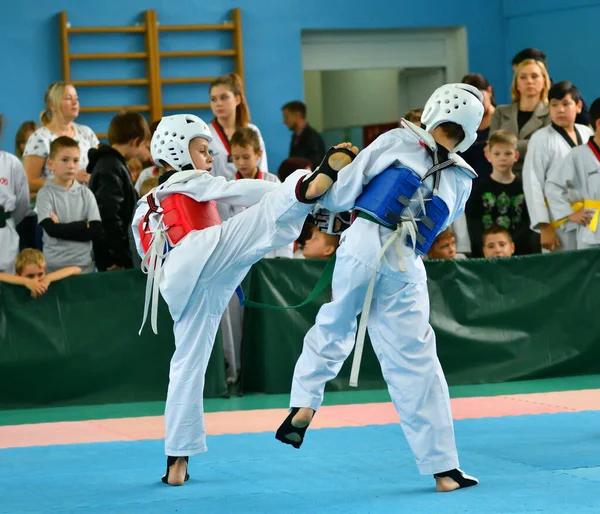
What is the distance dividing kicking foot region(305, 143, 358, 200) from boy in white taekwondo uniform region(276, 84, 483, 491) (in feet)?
0.13

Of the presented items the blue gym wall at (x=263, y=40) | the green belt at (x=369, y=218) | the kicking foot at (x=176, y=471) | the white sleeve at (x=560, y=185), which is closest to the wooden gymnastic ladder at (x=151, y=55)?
the blue gym wall at (x=263, y=40)

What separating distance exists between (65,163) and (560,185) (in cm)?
353

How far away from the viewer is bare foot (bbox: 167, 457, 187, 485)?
186 inches

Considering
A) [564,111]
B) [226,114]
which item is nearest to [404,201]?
[226,114]

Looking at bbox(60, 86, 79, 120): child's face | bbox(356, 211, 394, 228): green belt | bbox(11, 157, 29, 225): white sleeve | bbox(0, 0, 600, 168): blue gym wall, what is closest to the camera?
bbox(356, 211, 394, 228): green belt

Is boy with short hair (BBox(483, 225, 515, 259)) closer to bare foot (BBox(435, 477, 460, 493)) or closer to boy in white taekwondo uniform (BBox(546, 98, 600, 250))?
boy in white taekwondo uniform (BBox(546, 98, 600, 250))

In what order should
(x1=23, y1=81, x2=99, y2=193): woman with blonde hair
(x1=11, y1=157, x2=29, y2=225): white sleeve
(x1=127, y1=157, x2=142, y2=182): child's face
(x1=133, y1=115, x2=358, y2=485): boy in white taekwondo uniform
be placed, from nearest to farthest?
(x1=133, y1=115, x2=358, y2=485): boy in white taekwondo uniform < (x1=11, y1=157, x2=29, y2=225): white sleeve < (x1=23, y1=81, x2=99, y2=193): woman with blonde hair < (x1=127, y1=157, x2=142, y2=182): child's face

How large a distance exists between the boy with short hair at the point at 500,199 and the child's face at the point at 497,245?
0.18 m

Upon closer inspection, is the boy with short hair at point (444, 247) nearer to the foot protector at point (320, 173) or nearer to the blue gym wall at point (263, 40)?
the foot protector at point (320, 173)

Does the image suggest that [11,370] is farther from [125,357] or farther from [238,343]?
[238,343]

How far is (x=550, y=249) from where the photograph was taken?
8086 millimetres

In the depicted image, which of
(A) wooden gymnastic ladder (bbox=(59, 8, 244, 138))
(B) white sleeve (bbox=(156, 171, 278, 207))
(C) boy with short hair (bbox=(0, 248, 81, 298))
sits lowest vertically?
(C) boy with short hair (bbox=(0, 248, 81, 298))

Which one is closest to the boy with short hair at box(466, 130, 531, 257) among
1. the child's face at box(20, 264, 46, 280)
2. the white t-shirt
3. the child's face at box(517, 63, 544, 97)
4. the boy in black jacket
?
the child's face at box(517, 63, 544, 97)

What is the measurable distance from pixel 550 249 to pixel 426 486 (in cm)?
399
